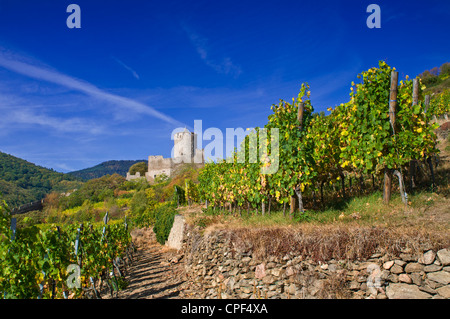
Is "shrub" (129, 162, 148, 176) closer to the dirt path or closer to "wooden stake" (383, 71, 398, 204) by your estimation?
the dirt path

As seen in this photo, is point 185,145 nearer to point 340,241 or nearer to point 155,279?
point 155,279

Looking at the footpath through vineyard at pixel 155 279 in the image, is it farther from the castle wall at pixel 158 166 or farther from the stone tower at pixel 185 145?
the stone tower at pixel 185 145

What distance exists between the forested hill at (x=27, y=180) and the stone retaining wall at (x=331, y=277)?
58.0 metres

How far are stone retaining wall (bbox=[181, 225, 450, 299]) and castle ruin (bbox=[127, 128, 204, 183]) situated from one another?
49910 mm

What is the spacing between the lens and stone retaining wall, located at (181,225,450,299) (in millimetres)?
4520

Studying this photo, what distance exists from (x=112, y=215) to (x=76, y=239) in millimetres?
31383

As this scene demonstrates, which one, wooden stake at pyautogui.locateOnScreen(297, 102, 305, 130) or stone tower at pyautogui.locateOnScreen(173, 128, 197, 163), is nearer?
wooden stake at pyautogui.locateOnScreen(297, 102, 305, 130)

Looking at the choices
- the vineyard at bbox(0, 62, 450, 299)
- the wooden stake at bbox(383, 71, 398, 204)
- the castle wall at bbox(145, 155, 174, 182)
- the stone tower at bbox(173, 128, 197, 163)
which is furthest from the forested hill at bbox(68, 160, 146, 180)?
the wooden stake at bbox(383, 71, 398, 204)

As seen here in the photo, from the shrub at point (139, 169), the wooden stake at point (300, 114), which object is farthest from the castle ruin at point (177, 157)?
the wooden stake at point (300, 114)

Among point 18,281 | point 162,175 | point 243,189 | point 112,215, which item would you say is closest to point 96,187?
point 162,175

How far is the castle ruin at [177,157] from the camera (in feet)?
188

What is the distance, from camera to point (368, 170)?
8102 mm

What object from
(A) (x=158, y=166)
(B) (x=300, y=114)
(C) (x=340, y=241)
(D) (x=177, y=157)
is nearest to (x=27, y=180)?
(A) (x=158, y=166)
